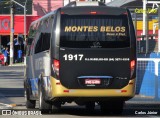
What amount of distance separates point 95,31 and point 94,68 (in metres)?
0.95

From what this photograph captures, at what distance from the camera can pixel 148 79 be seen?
22156 millimetres

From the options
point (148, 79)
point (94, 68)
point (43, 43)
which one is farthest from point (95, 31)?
point (148, 79)

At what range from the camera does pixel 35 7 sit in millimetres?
70250

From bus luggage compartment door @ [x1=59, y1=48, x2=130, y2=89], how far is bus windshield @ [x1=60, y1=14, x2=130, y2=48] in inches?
7.0

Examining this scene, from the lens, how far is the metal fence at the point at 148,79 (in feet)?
71.7

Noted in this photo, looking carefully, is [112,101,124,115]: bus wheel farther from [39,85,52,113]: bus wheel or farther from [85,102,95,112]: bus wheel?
[39,85,52,113]: bus wheel

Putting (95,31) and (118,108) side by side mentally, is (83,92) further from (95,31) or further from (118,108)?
(118,108)

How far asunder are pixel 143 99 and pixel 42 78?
204 inches

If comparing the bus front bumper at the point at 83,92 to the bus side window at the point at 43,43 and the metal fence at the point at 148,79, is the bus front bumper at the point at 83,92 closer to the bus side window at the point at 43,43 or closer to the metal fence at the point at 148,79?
the bus side window at the point at 43,43

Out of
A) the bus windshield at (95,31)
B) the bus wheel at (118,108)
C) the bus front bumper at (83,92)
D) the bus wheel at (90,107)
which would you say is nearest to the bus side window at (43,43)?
the bus windshield at (95,31)

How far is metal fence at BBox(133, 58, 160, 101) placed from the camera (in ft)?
71.7

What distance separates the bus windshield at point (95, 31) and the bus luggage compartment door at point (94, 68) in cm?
18

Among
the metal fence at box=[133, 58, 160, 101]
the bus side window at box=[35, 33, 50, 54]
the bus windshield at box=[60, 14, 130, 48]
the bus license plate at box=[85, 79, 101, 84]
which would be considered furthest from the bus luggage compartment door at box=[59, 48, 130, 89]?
the metal fence at box=[133, 58, 160, 101]

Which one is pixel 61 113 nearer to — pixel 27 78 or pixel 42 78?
pixel 42 78
